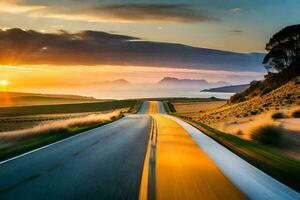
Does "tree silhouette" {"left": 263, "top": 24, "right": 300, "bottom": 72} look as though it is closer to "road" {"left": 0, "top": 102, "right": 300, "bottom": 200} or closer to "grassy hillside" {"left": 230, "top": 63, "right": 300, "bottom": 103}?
"grassy hillside" {"left": 230, "top": 63, "right": 300, "bottom": 103}

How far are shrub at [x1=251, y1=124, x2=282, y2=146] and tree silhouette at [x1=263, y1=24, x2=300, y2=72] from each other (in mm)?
51386

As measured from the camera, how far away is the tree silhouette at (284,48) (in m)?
69.0

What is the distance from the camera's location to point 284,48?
70.1 meters

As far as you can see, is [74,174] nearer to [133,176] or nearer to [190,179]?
[133,176]

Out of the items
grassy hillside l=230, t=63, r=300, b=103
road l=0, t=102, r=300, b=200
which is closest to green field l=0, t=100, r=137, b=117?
grassy hillside l=230, t=63, r=300, b=103

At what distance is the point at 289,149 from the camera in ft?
55.8

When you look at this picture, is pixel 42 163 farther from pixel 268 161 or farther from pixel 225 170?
pixel 268 161

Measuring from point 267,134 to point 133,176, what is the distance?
464 inches

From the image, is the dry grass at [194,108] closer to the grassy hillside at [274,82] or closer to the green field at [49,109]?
the grassy hillside at [274,82]

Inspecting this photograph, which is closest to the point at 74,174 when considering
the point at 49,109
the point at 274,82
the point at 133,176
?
the point at 133,176

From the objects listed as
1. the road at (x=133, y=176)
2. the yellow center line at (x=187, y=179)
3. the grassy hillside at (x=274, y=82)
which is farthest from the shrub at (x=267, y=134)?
the grassy hillside at (x=274, y=82)

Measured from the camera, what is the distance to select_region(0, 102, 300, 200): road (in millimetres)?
7270

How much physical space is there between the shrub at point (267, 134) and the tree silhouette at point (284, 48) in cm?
5139

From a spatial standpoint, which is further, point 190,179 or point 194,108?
point 194,108
